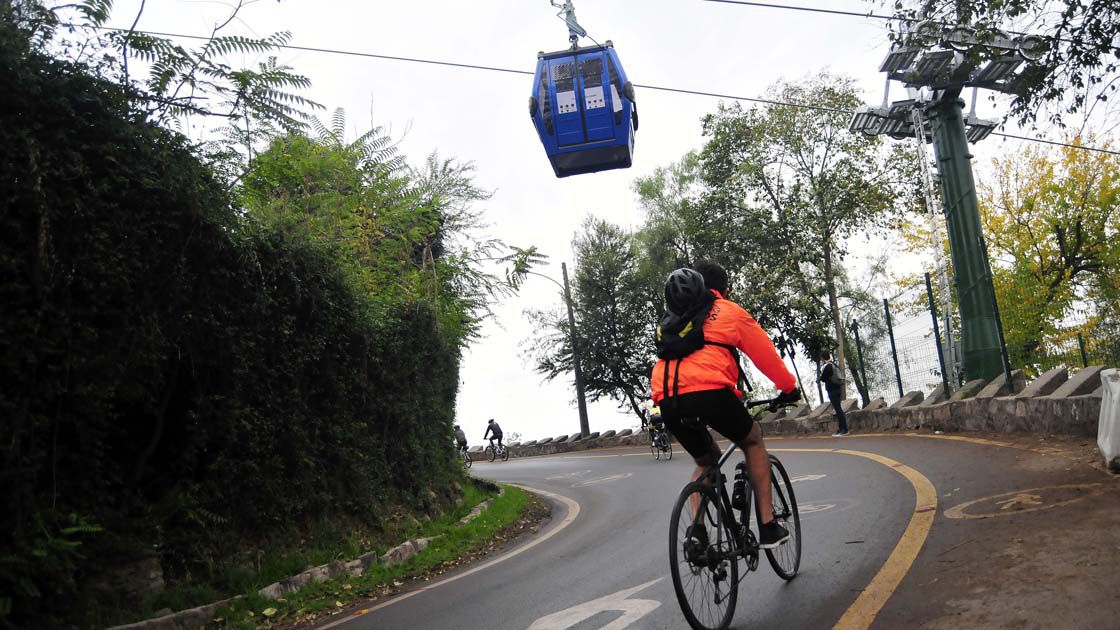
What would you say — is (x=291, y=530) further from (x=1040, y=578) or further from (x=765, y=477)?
(x=1040, y=578)

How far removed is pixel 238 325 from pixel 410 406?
4.34 meters

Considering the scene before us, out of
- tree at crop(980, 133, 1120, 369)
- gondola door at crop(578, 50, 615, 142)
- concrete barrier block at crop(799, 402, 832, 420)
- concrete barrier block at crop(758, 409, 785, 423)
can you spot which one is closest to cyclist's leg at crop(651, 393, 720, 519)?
gondola door at crop(578, 50, 615, 142)

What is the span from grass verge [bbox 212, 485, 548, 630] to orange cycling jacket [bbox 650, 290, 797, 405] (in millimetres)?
4445

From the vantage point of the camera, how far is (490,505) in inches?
596

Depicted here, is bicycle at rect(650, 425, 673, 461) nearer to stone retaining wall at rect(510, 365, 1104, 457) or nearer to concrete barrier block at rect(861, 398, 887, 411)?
stone retaining wall at rect(510, 365, 1104, 457)

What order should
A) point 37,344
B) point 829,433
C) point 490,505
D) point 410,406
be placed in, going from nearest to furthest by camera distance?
point 37,344
point 410,406
point 490,505
point 829,433

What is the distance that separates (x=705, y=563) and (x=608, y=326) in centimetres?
3632

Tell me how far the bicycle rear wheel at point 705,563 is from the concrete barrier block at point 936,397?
13.2 m

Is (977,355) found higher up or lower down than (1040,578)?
higher up

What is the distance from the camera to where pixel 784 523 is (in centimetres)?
550

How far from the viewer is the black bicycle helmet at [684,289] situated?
16.0ft

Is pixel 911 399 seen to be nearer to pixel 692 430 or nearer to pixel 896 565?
pixel 896 565

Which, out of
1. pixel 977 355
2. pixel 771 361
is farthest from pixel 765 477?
pixel 977 355

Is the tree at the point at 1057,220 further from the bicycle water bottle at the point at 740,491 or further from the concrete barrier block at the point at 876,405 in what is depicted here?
the bicycle water bottle at the point at 740,491
